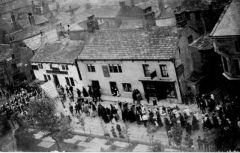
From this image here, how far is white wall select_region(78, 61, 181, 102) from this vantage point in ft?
132

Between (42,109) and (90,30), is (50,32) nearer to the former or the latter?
(90,30)

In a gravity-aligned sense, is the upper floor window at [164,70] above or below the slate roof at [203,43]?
below

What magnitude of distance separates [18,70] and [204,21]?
119ft

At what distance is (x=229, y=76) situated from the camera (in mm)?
36406

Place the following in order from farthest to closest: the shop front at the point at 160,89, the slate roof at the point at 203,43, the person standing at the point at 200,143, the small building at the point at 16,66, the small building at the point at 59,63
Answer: the small building at the point at 16,66 → the small building at the point at 59,63 → the slate roof at the point at 203,43 → the shop front at the point at 160,89 → the person standing at the point at 200,143

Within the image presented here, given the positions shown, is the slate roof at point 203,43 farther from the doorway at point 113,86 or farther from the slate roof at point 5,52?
the slate roof at point 5,52

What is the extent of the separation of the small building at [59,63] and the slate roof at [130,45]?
297cm

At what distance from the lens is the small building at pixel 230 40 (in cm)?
3280

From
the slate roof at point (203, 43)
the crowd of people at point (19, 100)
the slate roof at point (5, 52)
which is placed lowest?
the crowd of people at point (19, 100)

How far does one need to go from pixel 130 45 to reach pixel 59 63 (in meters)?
13.6

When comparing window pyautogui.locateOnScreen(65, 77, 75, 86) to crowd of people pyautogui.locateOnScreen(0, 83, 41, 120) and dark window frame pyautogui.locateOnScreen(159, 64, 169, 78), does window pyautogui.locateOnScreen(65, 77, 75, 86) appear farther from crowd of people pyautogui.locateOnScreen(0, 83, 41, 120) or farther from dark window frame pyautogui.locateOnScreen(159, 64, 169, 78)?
dark window frame pyautogui.locateOnScreen(159, 64, 169, 78)

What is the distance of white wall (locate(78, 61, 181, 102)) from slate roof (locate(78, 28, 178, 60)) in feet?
2.62

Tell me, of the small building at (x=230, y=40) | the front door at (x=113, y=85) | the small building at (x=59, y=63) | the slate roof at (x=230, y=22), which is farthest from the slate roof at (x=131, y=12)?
the slate roof at (x=230, y=22)

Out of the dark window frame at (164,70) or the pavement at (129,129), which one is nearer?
the pavement at (129,129)
